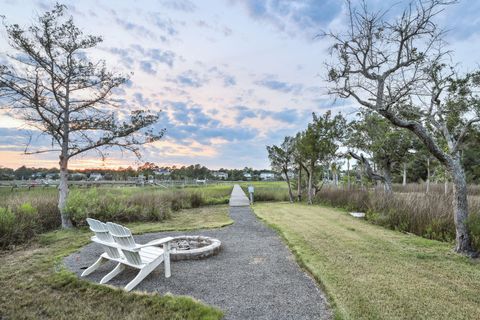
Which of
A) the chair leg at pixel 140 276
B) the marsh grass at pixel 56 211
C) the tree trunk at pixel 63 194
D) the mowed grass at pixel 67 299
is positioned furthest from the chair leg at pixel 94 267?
the tree trunk at pixel 63 194

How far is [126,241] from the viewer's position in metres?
4.23

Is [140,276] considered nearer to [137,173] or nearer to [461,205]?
[461,205]

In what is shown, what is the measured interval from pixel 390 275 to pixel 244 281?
237cm

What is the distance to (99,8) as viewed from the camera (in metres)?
8.01

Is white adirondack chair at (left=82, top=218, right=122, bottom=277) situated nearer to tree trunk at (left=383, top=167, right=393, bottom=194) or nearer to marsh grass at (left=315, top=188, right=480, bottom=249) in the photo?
marsh grass at (left=315, top=188, right=480, bottom=249)

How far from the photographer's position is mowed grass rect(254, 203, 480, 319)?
3.31 meters

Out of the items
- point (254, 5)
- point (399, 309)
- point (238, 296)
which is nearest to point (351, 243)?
point (399, 309)

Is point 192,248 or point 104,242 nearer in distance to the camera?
point 104,242

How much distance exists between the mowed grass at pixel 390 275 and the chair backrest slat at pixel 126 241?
9.61 ft

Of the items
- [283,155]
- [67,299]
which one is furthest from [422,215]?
[283,155]

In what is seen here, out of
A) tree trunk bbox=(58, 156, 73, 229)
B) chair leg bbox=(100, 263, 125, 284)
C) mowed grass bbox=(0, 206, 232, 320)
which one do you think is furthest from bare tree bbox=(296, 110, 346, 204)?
mowed grass bbox=(0, 206, 232, 320)

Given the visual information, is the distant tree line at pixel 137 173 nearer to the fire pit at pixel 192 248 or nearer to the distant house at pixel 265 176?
the distant house at pixel 265 176

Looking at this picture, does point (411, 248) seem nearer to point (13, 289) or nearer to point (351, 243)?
point (351, 243)

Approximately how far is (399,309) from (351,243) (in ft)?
11.1
